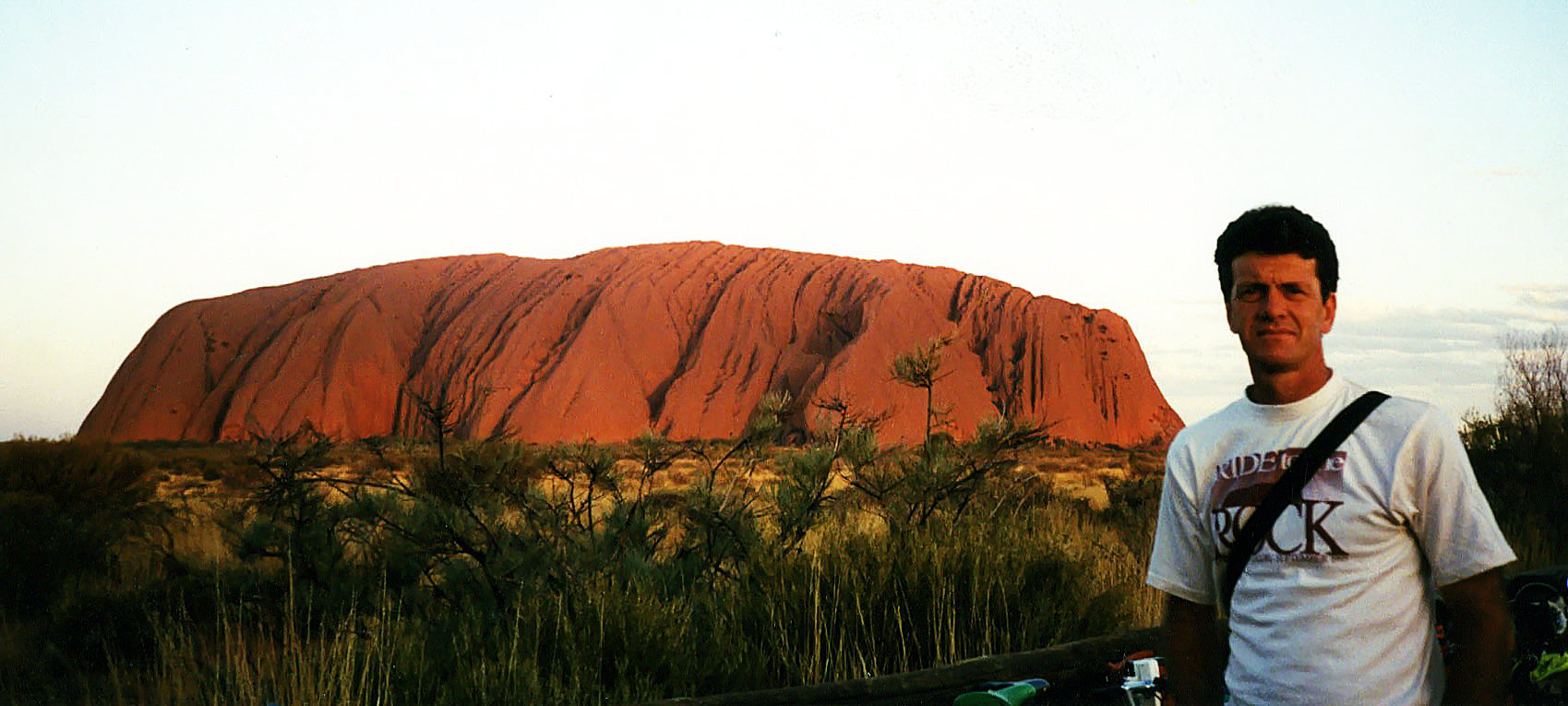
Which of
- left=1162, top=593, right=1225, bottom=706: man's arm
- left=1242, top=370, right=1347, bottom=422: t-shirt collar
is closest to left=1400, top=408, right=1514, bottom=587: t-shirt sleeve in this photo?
left=1242, top=370, right=1347, bottom=422: t-shirt collar

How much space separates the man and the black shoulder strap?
15 mm

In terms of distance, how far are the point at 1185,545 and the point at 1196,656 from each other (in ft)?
0.74

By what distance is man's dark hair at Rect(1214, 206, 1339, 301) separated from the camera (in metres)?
2.21

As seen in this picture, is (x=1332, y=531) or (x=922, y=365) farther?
(x=922, y=365)

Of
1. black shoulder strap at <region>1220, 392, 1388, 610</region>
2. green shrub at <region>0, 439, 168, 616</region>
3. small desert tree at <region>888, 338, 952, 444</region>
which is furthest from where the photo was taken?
small desert tree at <region>888, 338, 952, 444</region>

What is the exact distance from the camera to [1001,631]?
5930 millimetres

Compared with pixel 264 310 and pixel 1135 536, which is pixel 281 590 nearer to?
pixel 1135 536

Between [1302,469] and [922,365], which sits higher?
[1302,469]

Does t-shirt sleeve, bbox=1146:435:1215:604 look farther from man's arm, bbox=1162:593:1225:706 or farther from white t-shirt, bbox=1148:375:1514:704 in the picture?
white t-shirt, bbox=1148:375:1514:704

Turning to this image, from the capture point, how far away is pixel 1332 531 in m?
1.99

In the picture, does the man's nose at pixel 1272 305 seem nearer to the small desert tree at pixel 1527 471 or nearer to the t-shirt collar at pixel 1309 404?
the t-shirt collar at pixel 1309 404

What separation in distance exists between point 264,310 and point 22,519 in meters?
59.1

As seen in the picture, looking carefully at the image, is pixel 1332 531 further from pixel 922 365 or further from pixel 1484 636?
pixel 922 365

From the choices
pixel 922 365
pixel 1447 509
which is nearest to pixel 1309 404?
pixel 1447 509
